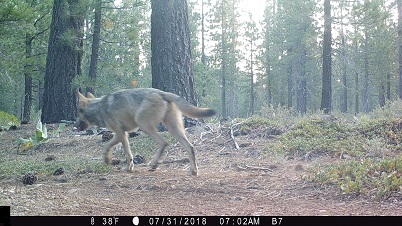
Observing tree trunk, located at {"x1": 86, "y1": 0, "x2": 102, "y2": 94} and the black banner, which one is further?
tree trunk, located at {"x1": 86, "y1": 0, "x2": 102, "y2": 94}

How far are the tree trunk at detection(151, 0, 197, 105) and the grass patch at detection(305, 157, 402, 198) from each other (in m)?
4.95

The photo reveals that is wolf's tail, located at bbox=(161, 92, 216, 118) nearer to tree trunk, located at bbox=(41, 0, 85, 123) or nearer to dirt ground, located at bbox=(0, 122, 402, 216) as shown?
dirt ground, located at bbox=(0, 122, 402, 216)

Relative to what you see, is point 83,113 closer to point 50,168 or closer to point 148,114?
point 50,168

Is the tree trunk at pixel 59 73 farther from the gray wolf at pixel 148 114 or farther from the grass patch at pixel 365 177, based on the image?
the grass patch at pixel 365 177

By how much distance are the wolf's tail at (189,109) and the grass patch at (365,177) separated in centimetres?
176

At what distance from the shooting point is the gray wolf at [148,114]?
6.29 m

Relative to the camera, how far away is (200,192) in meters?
4.74

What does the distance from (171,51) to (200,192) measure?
213 inches

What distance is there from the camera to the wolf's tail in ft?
20.0

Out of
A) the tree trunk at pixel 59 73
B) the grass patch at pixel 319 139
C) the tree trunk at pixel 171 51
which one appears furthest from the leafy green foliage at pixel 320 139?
the tree trunk at pixel 59 73

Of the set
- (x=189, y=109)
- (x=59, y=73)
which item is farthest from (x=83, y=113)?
(x=59, y=73)

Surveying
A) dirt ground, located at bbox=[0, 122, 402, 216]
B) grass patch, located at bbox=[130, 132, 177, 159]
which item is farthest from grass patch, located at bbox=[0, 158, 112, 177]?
grass patch, located at bbox=[130, 132, 177, 159]

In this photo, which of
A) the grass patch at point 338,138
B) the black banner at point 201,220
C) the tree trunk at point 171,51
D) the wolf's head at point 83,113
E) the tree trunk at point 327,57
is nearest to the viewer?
the black banner at point 201,220

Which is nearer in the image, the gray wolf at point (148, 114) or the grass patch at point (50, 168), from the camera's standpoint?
the grass patch at point (50, 168)
